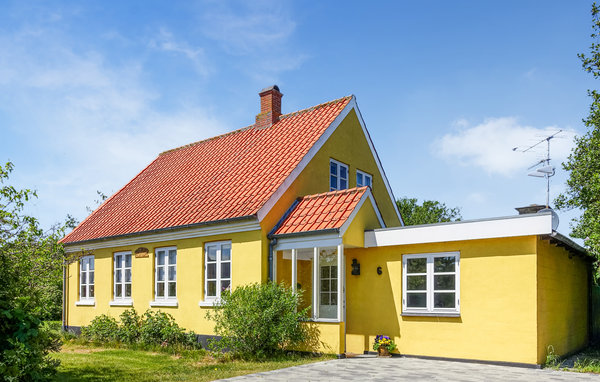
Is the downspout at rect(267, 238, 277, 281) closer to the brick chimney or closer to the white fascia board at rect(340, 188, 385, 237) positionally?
the white fascia board at rect(340, 188, 385, 237)

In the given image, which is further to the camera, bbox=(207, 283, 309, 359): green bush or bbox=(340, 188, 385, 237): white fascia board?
bbox=(340, 188, 385, 237): white fascia board

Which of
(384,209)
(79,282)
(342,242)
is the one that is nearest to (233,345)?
(342,242)

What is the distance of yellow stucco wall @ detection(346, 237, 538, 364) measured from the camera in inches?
468

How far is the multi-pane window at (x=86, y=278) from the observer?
20844mm

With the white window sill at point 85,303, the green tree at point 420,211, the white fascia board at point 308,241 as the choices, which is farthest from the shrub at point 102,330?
the green tree at point 420,211

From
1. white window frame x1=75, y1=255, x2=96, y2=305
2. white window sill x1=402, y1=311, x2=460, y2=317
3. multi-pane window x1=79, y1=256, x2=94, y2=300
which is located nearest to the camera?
white window sill x1=402, y1=311, x2=460, y2=317

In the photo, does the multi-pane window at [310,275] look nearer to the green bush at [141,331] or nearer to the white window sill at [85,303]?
the green bush at [141,331]

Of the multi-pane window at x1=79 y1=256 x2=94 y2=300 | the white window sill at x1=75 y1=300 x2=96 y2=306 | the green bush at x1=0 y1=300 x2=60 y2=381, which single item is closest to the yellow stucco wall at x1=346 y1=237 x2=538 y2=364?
the green bush at x1=0 y1=300 x2=60 y2=381

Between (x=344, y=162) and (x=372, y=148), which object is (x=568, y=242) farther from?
(x=372, y=148)

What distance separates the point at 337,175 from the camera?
1788cm

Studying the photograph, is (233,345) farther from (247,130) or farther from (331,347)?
(247,130)

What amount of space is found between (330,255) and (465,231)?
13.1 ft

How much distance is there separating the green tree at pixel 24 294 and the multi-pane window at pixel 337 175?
8627mm

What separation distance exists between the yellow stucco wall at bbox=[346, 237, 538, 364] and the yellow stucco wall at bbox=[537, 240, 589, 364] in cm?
36
